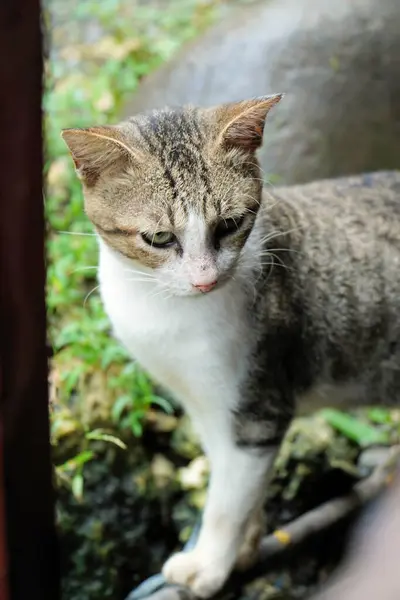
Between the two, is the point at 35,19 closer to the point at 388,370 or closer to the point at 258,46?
the point at 388,370

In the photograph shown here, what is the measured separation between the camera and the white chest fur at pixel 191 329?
4.94 ft

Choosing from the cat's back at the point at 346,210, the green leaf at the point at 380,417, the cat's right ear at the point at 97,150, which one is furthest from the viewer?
the green leaf at the point at 380,417

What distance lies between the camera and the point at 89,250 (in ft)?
7.53

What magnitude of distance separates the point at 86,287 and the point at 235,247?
0.99 m

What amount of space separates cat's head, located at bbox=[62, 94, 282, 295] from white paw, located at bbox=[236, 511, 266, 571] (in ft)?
2.27

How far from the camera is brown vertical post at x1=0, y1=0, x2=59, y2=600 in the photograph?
944 mm

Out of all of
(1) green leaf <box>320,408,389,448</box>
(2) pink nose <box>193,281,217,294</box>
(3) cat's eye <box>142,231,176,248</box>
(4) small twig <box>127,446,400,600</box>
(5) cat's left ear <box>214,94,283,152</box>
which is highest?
(5) cat's left ear <box>214,94,283,152</box>

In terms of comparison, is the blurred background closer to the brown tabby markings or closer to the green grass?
the green grass

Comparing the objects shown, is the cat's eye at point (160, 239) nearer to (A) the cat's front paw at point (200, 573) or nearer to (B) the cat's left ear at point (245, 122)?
(B) the cat's left ear at point (245, 122)

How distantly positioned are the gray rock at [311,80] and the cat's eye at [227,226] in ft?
3.78

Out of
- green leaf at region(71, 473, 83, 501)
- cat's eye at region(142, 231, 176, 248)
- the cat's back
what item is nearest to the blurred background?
green leaf at region(71, 473, 83, 501)

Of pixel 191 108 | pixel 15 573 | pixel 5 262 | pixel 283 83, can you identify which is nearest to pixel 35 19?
pixel 5 262

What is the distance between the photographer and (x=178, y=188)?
136 cm

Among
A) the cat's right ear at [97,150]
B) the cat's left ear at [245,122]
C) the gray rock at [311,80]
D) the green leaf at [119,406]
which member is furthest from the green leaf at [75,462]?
the gray rock at [311,80]
